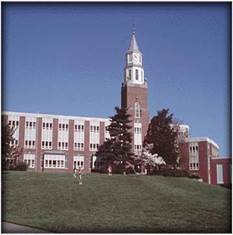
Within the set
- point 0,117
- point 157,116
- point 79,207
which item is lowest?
point 79,207

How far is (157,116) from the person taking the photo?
36.6 meters

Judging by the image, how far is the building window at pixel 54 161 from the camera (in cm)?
4006

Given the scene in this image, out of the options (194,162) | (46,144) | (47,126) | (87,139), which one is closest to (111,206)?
(47,126)

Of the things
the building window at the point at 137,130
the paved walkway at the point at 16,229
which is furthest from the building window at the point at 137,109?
the paved walkway at the point at 16,229

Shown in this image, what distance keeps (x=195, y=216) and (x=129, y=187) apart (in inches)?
350

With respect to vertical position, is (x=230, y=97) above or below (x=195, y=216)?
above

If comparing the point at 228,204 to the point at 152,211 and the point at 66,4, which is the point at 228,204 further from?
the point at 66,4

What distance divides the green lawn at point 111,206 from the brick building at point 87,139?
15.4 meters

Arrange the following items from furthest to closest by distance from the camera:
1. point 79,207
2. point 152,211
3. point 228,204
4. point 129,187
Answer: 1. point 129,187
2. point 79,207
3. point 152,211
4. point 228,204

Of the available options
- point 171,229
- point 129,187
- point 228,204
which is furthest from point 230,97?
point 129,187

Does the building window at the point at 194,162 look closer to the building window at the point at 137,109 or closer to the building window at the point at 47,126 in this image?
the building window at the point at 137,109

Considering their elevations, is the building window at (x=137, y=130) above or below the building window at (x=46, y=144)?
above

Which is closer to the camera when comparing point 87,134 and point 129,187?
point 129,187

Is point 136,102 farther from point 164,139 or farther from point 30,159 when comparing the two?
point 30,159
